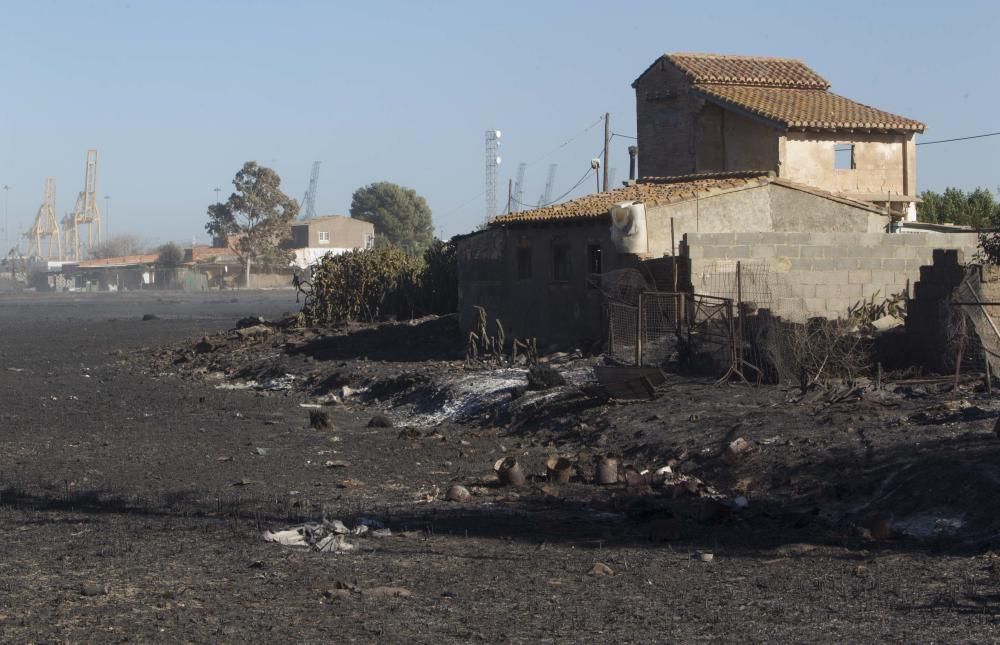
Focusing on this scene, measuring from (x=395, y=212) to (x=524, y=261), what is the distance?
91313mm

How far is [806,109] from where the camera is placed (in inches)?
1486

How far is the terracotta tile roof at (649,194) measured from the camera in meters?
25.1

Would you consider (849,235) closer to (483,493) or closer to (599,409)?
(599,409)

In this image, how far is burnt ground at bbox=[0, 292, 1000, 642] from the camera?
26.1 ft

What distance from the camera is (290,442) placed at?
17750 mm

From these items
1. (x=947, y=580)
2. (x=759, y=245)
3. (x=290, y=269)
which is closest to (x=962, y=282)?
(x=759, y=245)

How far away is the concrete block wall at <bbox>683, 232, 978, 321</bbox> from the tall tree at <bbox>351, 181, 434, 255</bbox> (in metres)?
95.2

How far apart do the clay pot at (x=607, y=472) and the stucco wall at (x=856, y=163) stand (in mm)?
24171

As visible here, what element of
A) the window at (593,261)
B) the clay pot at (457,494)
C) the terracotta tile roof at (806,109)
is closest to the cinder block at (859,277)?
the window at (593,261)

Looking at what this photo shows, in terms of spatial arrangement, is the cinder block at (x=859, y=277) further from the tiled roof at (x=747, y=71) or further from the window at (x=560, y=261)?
the tiled roof at (x=747, y=71)

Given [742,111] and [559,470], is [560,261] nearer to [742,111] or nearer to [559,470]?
[742,111]

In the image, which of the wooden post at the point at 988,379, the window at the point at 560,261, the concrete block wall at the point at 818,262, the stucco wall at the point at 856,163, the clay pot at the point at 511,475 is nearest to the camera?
the clay pot at the point at 511,475

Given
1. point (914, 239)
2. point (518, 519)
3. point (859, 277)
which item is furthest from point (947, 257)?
point (518, 519)

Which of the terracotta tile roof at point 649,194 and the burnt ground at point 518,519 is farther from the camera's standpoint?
the terracotta tile roof at point 649,194
